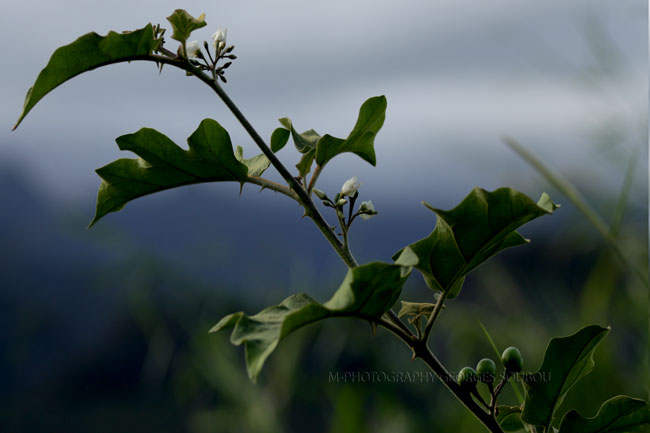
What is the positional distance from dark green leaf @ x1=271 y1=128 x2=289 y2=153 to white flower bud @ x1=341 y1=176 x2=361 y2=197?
5cm

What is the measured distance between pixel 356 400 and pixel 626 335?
2.60ft

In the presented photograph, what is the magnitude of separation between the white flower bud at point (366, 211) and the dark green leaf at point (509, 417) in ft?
0.50

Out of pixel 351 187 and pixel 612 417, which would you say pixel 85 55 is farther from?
pixel 612 417

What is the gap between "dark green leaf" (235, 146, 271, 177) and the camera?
0.39 meters

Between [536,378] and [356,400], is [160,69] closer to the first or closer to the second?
[536,378]

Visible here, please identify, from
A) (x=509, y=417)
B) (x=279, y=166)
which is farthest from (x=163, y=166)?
(x=509, y=417)

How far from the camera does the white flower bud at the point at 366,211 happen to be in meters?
0.40

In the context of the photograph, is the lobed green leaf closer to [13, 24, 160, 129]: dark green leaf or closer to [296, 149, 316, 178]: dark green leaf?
[296, 149, 316, 178]: dark green leaf

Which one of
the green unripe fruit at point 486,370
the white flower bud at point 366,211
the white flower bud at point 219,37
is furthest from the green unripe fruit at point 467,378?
the white flower bud at point 219,37

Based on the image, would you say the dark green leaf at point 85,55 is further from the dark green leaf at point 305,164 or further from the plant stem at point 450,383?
the plant stem at point 450,383

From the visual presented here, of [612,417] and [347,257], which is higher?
[347,257]

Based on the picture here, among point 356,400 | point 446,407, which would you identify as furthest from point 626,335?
point 356,400

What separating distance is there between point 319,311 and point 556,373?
0.59 ft

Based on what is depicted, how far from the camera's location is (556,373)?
36cm
